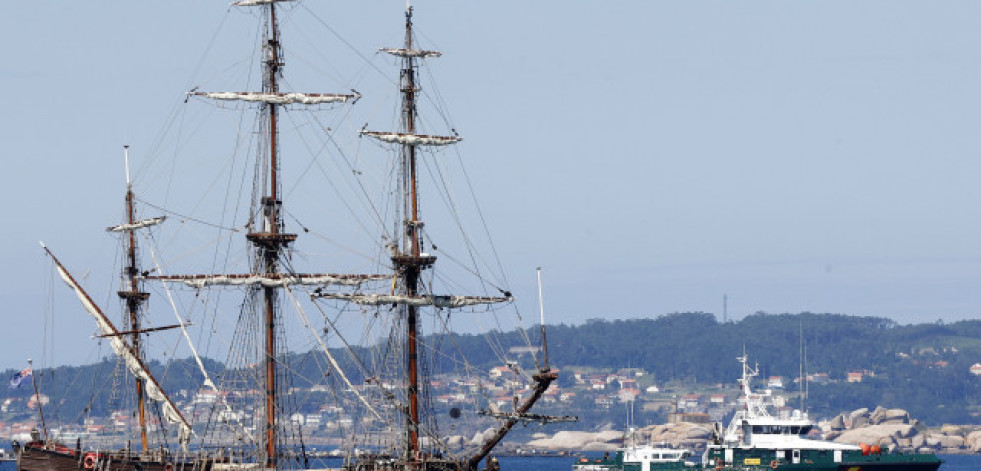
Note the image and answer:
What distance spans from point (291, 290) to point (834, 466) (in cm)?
7046

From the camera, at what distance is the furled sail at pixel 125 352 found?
120 meters

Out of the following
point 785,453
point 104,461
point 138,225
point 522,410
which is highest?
point 138,225

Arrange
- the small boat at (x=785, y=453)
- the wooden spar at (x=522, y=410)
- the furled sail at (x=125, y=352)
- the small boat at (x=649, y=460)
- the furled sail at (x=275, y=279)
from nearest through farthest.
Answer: the wooden spar at (x=522, y=410) → the furled sail at (x=275, y=279) → the furled sail at (x=125, y=352) → the small boat at (x=785, y=453) → the small boat at (x=649, y=460)

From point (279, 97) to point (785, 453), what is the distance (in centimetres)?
7084

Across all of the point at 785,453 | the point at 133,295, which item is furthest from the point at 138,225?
the point at 785,453

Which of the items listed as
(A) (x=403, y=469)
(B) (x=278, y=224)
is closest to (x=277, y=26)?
(B) (x=278, y=224)

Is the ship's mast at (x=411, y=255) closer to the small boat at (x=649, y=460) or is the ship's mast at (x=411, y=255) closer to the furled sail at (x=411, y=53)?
the furled sail at (x=411, y=53)

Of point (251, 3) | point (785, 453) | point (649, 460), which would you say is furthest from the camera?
point (649, 460)

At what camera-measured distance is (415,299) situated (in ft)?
366

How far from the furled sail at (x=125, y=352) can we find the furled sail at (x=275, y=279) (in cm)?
920

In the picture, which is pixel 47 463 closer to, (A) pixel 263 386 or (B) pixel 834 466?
(A) pixel 263 386

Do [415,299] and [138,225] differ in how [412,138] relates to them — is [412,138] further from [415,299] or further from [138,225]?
[138,225]

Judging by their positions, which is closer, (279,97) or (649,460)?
(279,97)

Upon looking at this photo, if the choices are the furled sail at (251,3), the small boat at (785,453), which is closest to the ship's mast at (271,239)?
the furled sail at (251,3)
